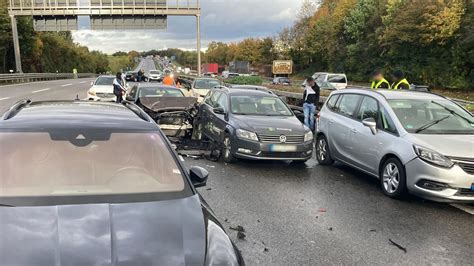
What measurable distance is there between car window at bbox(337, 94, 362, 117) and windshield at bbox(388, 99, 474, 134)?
3.04 feet

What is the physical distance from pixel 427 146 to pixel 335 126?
266 cm

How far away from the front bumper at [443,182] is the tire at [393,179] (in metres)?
0.28

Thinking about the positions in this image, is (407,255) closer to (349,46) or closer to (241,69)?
(349,46)

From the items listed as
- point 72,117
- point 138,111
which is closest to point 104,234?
point 72,117

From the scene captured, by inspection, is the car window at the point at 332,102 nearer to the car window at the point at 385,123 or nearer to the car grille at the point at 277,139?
the car grille at the point at 277,139

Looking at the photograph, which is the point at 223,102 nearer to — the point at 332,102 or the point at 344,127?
the point at 332,102

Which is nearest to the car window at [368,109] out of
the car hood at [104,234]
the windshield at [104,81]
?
the car hood at [104,234]

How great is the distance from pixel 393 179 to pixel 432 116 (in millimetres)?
1450

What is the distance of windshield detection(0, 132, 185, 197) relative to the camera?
3.28 m

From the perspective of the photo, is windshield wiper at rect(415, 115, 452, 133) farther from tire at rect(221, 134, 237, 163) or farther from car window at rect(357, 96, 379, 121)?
tire at rect(221, 134, 237, 163)

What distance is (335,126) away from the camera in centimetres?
891

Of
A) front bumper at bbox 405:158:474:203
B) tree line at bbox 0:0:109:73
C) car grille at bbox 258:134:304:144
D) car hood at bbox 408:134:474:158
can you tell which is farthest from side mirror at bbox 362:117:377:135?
tree line at bbox 0:0:109:73

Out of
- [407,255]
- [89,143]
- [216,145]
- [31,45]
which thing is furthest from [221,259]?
[31,45]

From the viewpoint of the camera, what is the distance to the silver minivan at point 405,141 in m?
6.12
